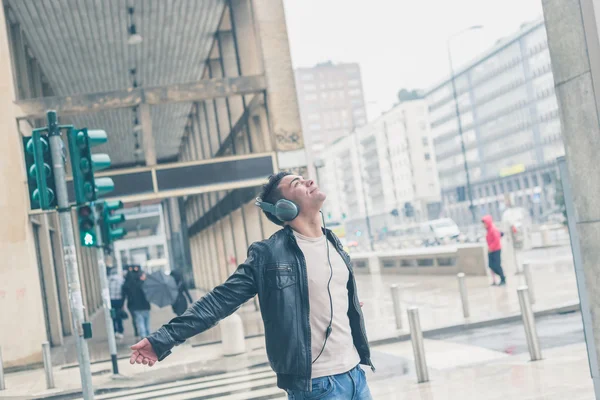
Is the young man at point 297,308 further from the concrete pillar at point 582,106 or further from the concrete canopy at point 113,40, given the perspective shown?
the concrete canopy at point 113,40

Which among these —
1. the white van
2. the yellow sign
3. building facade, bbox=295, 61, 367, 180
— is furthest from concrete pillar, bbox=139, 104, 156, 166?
building facade, bbox=295, 61, 367, 180

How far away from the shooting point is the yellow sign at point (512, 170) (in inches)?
4582

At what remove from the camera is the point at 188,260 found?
51.9m

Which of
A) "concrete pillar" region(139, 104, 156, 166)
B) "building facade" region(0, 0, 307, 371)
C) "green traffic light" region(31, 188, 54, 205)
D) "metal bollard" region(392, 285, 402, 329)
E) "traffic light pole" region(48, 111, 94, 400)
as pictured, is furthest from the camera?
"concrete pillar" region(139, 104, 156, 166)

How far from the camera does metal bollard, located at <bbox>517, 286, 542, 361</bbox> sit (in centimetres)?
959

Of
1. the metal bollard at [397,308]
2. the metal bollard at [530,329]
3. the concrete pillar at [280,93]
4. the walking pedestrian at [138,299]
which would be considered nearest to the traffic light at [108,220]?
the walking pedestrian at [138,299]

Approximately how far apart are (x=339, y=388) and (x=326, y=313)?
340 mm

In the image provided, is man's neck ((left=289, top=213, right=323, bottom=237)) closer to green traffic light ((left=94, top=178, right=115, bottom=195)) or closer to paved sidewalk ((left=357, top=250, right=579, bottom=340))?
green traffic light ((left=94, top=178, right=115, bottom=195))

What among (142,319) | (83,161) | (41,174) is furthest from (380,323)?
(41,174)

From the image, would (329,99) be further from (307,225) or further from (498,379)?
(307,225)

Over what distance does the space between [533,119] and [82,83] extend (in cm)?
9572

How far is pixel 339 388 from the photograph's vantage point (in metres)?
3.79

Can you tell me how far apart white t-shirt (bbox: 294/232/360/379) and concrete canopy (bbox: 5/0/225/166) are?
17.9m

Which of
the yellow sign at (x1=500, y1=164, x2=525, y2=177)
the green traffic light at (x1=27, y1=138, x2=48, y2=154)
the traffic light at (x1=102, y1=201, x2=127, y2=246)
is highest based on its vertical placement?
the yellow sign at (x1=500, y1=164, x2=525, y2=177)
